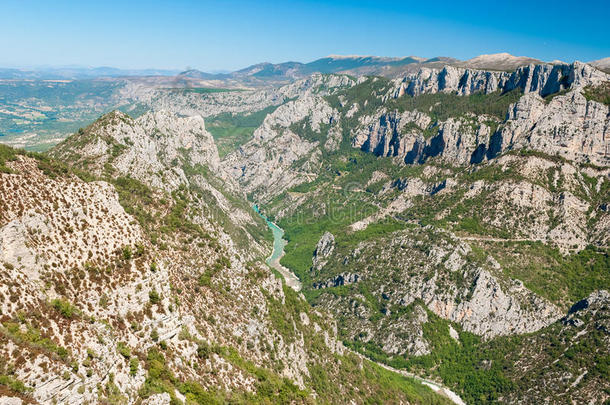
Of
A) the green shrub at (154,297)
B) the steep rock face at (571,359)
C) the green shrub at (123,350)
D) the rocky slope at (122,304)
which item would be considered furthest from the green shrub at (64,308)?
the steep rock face at (571,359)

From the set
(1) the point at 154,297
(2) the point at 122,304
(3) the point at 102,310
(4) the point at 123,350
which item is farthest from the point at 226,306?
(4) the point at 123,350

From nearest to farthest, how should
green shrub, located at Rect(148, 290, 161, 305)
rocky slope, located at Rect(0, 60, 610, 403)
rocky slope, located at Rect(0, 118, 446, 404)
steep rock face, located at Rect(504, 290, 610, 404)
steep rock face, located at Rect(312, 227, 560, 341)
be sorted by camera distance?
rocky slope, located at Rect(0, 118, 446, 404), rocky slope, located at Rect(0, 60, 610, 403), green shrub, located at Rect(148, 290, 161, 305), steep rock face, located at Rect(504, 290, 610, 404), steep rock face, located at Rect(312, 227, 560, 341)

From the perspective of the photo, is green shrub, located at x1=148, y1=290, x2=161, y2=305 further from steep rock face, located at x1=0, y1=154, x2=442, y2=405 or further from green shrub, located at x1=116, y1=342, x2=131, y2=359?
green shrub, located at x1=116, y1=342, x2=131, y2=359

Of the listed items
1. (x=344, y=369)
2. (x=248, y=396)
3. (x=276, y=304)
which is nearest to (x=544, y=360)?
(x=344, y=369)

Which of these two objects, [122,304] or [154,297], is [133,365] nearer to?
[122,304]

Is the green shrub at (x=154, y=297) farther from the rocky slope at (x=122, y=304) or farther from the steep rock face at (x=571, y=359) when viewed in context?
the steep rock face at (x=571, y=359)

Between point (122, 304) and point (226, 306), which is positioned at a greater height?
point (122, 304)

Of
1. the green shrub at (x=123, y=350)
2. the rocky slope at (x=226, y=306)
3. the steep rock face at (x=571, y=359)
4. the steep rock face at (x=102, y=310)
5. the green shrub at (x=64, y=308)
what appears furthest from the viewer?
the steep rock face at (x=571, y=359)

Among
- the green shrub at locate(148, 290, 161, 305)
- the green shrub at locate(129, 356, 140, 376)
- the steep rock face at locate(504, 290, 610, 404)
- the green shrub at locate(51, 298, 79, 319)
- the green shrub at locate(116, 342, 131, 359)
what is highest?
the green shrub at locate(51, 298, 79, 319)

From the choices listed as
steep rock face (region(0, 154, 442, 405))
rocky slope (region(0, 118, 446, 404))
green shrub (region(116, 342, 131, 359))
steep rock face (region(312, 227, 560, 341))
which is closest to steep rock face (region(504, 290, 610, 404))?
steep rock face (region(312, 227, 560, 341))

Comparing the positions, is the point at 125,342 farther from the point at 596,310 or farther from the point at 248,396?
the point at 596,310

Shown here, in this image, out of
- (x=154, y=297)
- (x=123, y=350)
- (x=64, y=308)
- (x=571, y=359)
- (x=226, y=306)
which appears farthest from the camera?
(x=571, y=359)
